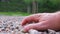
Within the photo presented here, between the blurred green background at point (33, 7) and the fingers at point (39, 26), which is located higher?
the fingers at point (39, 26)

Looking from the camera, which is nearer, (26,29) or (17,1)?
(26,29)

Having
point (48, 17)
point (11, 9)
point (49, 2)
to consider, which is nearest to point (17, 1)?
point (11, 9)

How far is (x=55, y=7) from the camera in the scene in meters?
20.6

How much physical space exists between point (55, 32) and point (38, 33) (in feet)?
0.57

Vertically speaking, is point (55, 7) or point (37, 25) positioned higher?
point (37, 25)

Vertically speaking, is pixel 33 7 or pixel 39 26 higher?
pixel 39 26

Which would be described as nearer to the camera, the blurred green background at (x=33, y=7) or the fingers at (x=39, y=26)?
the fingers at (x=39, y=26)

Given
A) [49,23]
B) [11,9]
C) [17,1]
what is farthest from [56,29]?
[17,1]

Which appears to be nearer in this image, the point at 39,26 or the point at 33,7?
the point at 39,26

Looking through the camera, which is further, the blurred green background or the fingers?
the blurred green background

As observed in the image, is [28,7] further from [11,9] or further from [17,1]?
[17,1]

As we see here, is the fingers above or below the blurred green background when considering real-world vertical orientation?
above

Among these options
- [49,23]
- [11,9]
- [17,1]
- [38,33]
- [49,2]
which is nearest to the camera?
[38,33]

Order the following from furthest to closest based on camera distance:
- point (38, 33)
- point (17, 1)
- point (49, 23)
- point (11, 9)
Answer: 1. point (17, 1)
2. point (11, 9)
3. point (49, 23)
4. point (38, 33)
